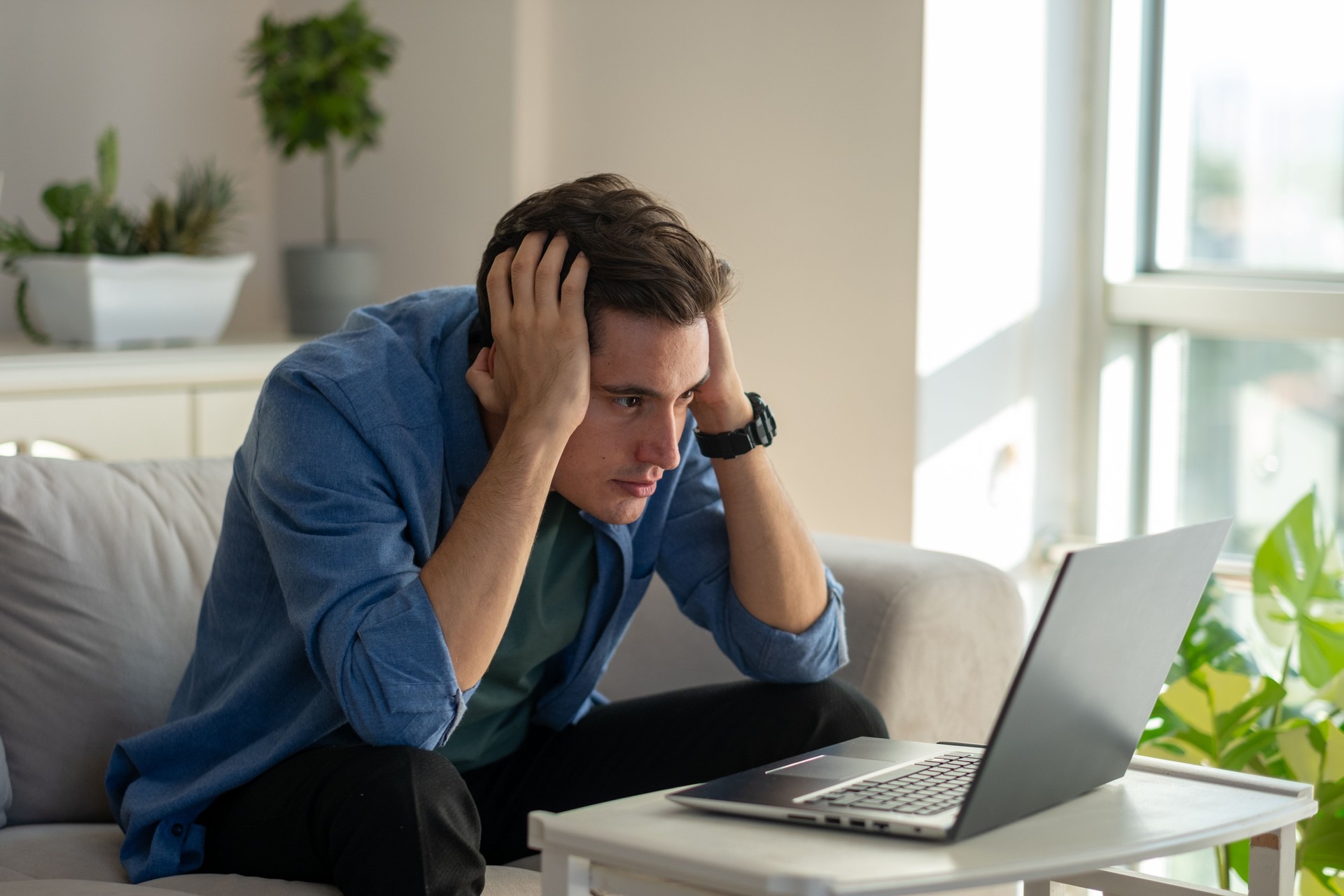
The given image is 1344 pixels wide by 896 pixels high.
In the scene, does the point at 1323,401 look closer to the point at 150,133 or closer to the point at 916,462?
the point at 916,462

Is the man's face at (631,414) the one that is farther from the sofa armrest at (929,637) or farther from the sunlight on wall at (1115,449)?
the sunlight on wall at (1115,449)

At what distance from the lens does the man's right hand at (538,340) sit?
48.3 inches

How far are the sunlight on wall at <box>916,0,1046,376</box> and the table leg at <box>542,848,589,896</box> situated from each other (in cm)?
141

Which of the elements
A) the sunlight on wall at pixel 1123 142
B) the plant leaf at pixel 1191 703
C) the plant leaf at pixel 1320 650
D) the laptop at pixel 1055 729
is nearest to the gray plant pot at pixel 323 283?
the sunlight on wall at pixel 1123 142

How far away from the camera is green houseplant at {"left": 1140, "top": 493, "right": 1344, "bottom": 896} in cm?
175

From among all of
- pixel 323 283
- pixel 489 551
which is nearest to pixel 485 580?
pixel 489 551

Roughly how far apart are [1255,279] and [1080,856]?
5.32 feet

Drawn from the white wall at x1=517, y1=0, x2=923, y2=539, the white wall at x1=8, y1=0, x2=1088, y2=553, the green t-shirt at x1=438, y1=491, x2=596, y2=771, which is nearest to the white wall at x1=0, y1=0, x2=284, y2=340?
the white wall at x1=8, y1=0, x2=1088, y2=553

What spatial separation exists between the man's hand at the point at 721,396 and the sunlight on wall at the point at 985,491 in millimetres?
865

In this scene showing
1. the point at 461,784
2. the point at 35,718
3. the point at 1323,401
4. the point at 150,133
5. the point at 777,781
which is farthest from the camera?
the point at 150,133

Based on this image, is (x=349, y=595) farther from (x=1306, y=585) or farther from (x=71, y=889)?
(x=1306, y=585)

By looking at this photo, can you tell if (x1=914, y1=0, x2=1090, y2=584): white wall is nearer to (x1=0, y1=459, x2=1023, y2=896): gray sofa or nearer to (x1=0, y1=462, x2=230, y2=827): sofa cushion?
(x1=0, y1=459, x2=1023, y2=896): gray sofa

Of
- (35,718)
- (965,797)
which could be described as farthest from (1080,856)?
(35,718)

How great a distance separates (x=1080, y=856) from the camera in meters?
0.88
